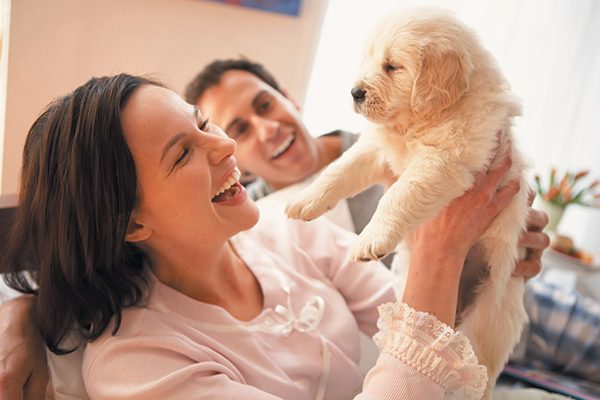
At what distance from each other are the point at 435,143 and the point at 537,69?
2.49 m

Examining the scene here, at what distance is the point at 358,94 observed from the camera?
1.00 m

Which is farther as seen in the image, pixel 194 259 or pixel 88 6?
pixel 88 6

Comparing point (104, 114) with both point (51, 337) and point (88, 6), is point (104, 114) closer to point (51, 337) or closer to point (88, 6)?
point (51, 337)

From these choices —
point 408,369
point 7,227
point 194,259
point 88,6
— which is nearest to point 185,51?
point 88,6

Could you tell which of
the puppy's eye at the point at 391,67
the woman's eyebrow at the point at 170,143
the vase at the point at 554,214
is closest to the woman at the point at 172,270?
the woman's eyebrow at the point at 170,143

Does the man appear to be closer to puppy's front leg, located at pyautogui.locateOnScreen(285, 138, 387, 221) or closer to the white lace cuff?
puppy's front leg, located at pyautogui.locateOnScreen(285, 138, 387, 221)

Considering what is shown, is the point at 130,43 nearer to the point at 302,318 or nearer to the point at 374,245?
the point at 302,318

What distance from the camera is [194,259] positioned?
118 centimetres

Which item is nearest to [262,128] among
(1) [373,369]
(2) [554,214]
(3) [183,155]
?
(3) [183,155]

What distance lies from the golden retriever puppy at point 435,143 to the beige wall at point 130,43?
3.23 feet

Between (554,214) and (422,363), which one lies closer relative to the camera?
(422,363)

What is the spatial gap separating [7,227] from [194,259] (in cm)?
54

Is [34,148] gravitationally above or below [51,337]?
above

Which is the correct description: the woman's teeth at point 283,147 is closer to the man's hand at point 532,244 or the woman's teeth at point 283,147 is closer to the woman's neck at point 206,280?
the woman's neck at point 206,280
